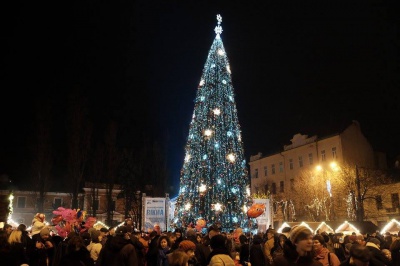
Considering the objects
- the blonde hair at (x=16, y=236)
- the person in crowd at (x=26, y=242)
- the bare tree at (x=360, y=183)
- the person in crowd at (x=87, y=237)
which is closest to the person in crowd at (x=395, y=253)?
the person in crowd at (x=87, y=237)

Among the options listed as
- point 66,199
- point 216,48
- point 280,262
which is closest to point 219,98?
point 216,48

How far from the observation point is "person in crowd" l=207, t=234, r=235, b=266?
5.28 metres

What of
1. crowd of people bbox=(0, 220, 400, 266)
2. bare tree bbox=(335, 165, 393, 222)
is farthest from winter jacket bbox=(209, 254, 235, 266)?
bare tree bbox=(335, 165, 393, 222)

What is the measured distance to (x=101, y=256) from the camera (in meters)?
7.04

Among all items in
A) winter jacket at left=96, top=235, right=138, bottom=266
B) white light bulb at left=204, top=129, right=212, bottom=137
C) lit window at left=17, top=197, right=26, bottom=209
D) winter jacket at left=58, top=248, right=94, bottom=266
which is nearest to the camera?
winter jacket at left=58, top=248, right=94, bottom=266

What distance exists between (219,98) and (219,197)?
676 centimetres

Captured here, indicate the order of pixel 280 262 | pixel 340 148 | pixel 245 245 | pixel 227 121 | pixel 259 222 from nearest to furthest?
pixel 280 262
pixel 245 245
pixel 259 222
pixel 227 121
pixel 340 148

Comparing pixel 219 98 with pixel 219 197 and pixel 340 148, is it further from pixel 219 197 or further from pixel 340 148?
pixel 340 148

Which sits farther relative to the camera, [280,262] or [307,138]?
[307,138]

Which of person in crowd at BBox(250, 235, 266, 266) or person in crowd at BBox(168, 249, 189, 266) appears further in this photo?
person in crowd at BBox(250, 235, 266, 266)

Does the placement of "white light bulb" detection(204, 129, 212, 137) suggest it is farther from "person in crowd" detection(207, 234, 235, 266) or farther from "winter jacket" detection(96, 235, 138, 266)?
"person in crowd" detection(207, 234, 235, 266)

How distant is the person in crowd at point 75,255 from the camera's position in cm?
618

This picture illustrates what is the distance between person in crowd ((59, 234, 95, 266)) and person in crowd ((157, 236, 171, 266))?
329 cm

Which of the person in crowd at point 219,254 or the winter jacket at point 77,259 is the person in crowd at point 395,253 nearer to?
the person in crowd at point 219,254
